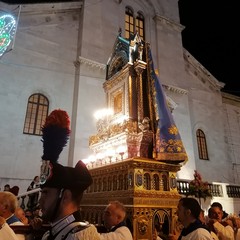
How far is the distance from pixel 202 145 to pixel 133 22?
11.9 metres

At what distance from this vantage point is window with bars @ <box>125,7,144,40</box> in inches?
768

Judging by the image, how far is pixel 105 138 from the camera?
26.3ft

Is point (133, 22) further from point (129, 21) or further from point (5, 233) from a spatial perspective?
point (5, 233)

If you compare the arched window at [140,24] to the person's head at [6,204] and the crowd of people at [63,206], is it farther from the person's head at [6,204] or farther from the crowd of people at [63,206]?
the person's head at [6,204]

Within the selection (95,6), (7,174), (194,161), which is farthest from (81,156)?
(95,6)

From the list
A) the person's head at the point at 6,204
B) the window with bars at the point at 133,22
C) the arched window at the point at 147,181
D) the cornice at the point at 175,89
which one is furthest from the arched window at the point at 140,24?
the person's head at the point at 6,204

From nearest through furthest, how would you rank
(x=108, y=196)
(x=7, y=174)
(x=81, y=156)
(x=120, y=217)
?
(x=120, y=217)
(x=108, y=196)
(x=7, y=174)
(x=81, y=156)

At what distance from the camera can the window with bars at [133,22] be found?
64.0 feet

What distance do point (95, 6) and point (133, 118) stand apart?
44.5 feet

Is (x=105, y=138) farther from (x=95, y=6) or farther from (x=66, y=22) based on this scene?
(x=95, y=6)

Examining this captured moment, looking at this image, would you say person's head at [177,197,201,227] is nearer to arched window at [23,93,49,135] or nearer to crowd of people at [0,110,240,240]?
crowd of people at [0,110,240,240]

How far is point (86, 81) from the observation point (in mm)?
15562

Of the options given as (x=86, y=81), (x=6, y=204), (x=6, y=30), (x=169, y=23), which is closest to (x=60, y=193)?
(x=6, y=204)

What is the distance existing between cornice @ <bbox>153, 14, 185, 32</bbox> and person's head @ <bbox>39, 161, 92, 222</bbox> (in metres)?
21.1
